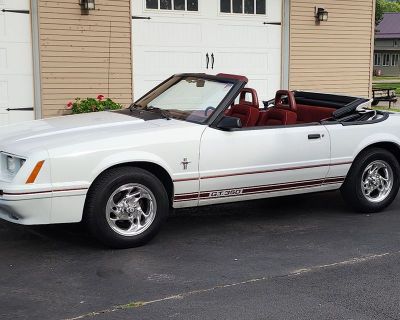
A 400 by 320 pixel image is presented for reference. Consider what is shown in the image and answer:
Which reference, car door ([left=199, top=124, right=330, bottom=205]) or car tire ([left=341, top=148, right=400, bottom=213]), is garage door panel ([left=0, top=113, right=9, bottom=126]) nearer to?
car door ([left=199, top=124, right=330, bottom=205])

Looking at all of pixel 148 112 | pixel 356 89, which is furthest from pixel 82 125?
pixel 356 89

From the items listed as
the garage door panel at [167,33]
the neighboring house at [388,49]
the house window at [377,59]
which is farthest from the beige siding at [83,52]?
the house window at [377,59]

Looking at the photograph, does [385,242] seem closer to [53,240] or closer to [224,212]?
[224,212]

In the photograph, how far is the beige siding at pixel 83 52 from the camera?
33.6ft

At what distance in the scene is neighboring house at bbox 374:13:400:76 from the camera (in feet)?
243

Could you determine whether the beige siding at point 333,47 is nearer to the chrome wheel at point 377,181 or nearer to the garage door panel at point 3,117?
the garage door panel at point 3,117

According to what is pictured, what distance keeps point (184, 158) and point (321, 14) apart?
8.12 metres

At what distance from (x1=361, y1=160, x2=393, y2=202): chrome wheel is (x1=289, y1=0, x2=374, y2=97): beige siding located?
5.98m

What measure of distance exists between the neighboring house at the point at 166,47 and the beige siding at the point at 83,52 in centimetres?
2

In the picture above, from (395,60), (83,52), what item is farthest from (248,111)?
(395,60)

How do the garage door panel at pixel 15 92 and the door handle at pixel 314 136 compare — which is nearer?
the door handle at pixel 314 136

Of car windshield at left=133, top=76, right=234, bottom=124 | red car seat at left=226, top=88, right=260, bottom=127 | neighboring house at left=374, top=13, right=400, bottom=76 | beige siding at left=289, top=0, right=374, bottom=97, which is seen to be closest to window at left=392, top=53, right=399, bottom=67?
neighboring house at left=374, top=13, right=400, bottom=76

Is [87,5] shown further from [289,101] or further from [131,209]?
[131,209]

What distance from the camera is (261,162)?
607cm
